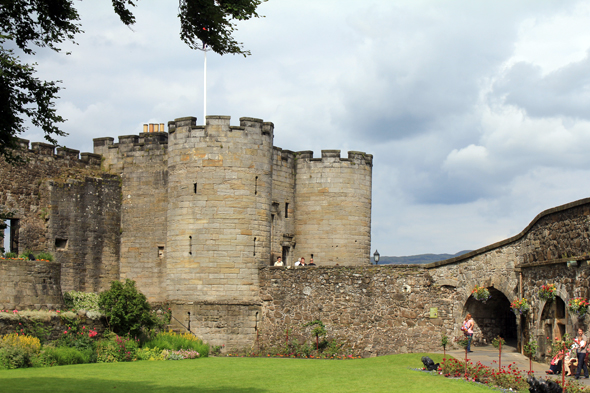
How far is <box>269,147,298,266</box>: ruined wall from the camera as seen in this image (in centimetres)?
2777

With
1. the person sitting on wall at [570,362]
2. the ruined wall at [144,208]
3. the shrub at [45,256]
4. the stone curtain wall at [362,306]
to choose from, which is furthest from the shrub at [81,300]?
the person sitting on wall at [570,362]

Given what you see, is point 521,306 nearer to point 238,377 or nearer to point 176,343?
point 238,377

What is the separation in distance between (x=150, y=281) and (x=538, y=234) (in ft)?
48.3

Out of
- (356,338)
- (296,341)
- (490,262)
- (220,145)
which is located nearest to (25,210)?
(220,145)

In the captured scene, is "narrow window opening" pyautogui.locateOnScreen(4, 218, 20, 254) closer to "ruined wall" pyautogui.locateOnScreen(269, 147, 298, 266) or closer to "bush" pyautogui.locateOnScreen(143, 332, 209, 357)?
"bush" pyautogui.locateOnScreen(143, 332, 209, 357)

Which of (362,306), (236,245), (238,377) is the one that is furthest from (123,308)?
(362,306)

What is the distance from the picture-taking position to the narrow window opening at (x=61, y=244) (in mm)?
25436

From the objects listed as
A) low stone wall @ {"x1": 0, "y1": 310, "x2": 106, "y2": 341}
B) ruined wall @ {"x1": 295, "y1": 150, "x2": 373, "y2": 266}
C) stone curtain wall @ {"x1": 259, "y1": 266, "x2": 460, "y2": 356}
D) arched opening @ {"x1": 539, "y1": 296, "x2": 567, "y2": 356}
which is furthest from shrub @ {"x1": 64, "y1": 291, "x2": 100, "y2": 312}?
arched opening @ {"x1": 539, "y1": 296, "x2": 567, "y2": 356}

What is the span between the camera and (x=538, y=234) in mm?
19484

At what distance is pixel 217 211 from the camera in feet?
81.6

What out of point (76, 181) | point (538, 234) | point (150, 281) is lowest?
point (150, 281)

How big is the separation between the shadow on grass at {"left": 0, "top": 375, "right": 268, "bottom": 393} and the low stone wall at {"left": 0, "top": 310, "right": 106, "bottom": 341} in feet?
14.2

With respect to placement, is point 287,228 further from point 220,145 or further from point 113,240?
point 113,240

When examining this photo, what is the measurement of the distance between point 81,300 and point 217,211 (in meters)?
5.80
